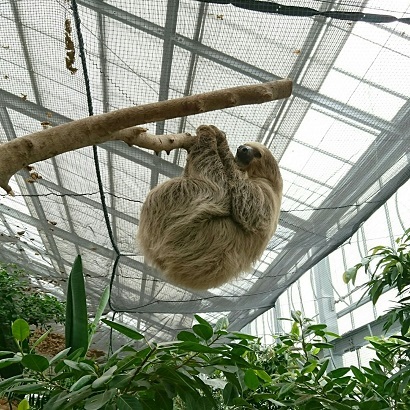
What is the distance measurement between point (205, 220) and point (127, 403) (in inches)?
60.8

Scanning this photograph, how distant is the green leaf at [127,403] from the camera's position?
1.62 m

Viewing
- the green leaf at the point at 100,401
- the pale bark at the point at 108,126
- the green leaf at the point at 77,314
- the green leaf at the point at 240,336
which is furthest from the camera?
the green leaf at the point at 77,314

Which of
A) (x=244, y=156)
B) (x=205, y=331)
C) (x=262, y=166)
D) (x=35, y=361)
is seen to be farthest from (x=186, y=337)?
(x=262, y=166)

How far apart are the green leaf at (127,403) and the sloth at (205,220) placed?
1.40 metres

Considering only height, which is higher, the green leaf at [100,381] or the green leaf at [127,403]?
the green leaf at [100,381]

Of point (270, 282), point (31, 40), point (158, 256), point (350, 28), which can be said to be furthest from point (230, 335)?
point (270, 282)

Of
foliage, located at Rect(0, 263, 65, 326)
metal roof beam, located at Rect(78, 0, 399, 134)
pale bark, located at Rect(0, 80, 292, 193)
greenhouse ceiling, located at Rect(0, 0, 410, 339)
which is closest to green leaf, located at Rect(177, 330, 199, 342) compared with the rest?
pale bark, located at Rect(0, 80, 292, 193)

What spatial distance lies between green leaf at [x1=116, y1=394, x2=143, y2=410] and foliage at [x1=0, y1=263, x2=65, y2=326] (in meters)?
4.90

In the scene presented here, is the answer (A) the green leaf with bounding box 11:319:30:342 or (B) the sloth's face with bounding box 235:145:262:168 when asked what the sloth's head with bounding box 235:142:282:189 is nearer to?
(B) the sloth's face with bounding box 235:145:262:168

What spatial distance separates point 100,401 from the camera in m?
1.59

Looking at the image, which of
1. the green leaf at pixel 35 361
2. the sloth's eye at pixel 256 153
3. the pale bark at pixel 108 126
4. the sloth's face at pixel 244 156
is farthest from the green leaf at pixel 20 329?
the sloth's eye at pixel 256 153

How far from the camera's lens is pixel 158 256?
3088mm

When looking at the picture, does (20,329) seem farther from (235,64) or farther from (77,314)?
(235,64)

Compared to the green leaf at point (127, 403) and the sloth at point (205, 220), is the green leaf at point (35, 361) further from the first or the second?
the sloth at point (205, 220)
